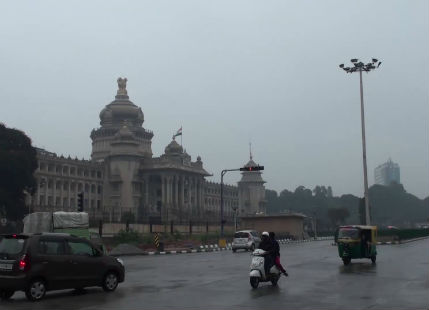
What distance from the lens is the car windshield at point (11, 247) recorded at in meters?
12.9

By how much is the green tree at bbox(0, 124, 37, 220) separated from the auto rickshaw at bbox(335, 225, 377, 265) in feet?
143

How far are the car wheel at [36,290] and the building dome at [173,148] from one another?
98400mm

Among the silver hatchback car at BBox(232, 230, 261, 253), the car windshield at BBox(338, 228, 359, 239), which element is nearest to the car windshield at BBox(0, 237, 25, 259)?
the car windshield at BBox(338, 228, 359, 239)

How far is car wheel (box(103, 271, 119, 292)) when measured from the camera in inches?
564

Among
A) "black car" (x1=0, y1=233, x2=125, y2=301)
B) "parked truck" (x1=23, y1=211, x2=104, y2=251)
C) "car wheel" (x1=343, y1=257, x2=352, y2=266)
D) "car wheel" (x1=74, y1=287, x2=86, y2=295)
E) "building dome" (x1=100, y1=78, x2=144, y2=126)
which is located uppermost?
"building dome" (x1=100, y1=78, x2=144, y2=126)

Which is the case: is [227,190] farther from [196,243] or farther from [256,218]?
[196,243]

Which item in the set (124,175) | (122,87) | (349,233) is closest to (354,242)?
(349,233)

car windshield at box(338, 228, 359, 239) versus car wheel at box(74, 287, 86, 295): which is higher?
car windshield at box(338, 228, 359, 239)

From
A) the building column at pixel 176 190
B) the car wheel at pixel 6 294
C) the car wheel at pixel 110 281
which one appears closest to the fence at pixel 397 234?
the car wheel at pixel 110 281

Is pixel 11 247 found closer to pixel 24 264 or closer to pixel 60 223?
pixel 24 264

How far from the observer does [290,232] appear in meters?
64.3

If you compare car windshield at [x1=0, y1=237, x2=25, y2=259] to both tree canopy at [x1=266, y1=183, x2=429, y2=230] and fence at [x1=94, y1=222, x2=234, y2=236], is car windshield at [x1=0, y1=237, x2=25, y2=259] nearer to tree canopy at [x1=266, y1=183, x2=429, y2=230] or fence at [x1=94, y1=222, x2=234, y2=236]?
fence at [x1=94, y1=222, x2=234, y2=236]

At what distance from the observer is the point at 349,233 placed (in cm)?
2252

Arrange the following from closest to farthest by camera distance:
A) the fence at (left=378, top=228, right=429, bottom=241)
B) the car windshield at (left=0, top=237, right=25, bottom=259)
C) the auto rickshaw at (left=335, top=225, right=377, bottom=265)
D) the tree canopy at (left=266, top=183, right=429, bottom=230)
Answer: the car windshield at (left=0, top=237, right=25, bottom=259)
the auto rickshaw at (left=335, top=225, right=377, bottom=265)
the fence at (left=378, top=228, right=429, bottom=241)
the tree canopy at (left=266, top=183, right=429, bottom=230)
